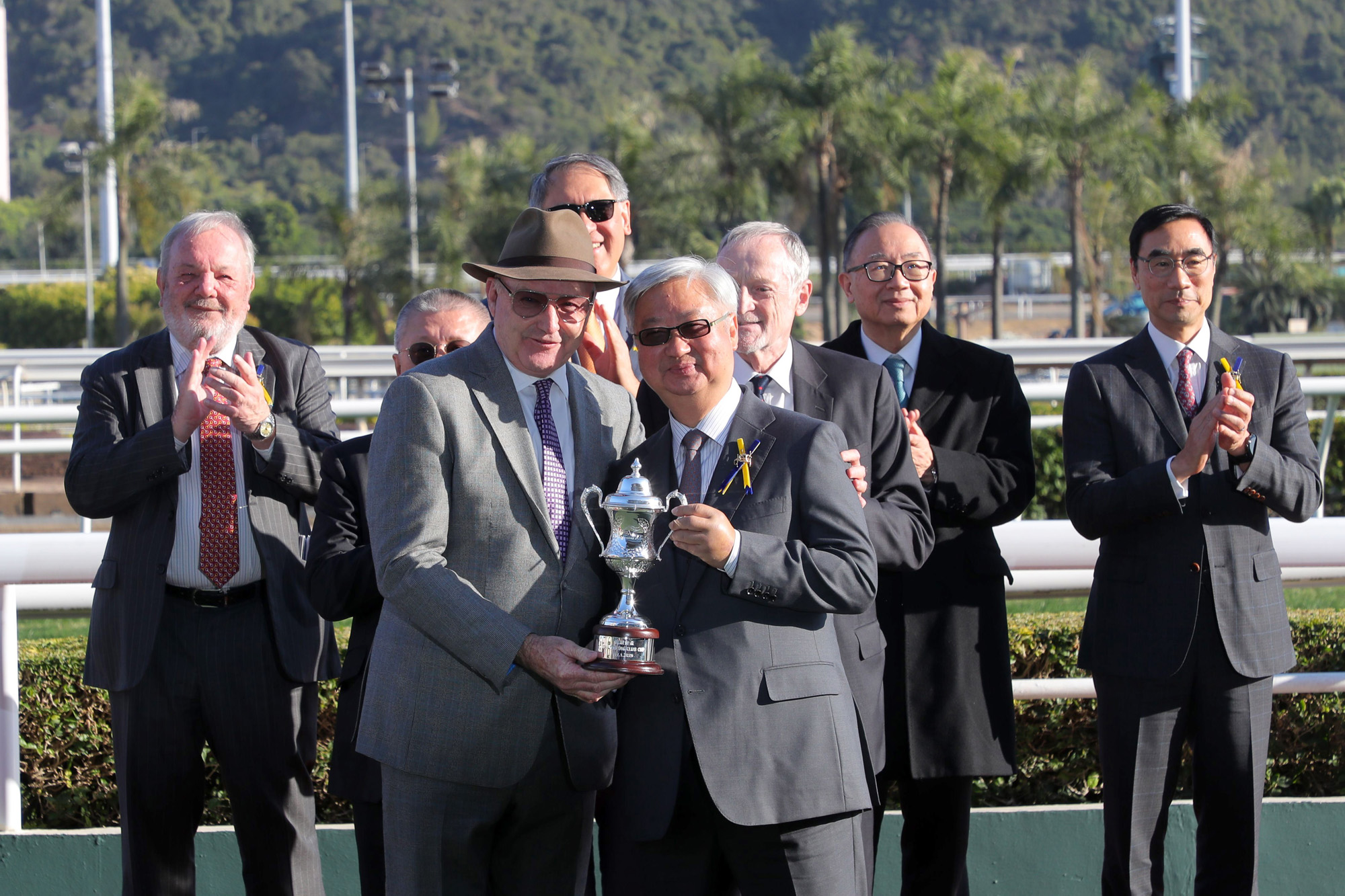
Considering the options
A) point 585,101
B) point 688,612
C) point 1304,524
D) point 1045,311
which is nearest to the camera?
point 688,612

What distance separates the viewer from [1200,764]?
354 cm

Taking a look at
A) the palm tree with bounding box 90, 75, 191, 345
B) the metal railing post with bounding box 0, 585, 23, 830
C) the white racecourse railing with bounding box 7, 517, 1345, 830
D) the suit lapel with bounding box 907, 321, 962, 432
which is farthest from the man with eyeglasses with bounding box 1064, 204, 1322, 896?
the palm tree with bounding box 90, 75, 191, 345

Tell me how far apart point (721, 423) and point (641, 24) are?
5889 inches

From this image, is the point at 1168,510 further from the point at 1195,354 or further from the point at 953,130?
the point at 953,130

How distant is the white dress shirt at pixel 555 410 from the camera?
9.68 feet

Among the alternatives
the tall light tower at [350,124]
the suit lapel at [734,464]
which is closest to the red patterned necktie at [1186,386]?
the suit lapel at [734,464]

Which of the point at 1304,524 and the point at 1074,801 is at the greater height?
the point at 1304,524

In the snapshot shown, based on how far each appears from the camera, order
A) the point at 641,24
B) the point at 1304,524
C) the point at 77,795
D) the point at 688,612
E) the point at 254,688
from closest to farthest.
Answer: the point at 688,612 < the point at 254,688 < the point at 1304,524 < the point at 77,795 < the point at 641,24

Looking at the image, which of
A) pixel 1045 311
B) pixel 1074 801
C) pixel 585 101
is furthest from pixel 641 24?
pixel 1074 801

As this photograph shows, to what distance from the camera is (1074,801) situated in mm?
4352

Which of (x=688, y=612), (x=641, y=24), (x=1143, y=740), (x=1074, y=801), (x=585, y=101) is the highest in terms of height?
(x=641, y=24)

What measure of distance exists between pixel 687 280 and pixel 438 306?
1043 mm

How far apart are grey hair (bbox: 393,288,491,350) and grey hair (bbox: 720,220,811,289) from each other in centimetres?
66

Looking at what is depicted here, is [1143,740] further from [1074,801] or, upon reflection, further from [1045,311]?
[1045,311]
